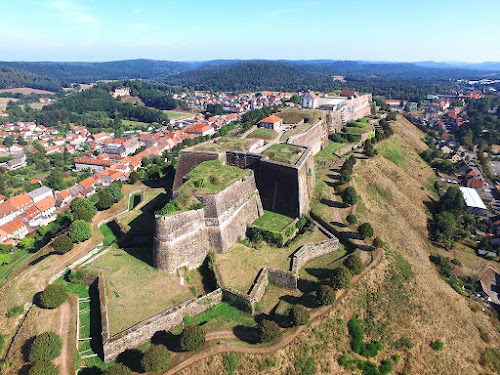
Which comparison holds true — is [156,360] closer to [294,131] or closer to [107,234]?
[107,234]

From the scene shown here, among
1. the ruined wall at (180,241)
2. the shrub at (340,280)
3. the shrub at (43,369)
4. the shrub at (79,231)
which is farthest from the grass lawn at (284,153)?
the shrub at (43,369)

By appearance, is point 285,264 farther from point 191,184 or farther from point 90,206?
point 90,206

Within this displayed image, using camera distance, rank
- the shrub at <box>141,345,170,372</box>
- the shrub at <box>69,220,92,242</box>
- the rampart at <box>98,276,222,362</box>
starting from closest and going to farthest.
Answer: the shrub at <box>141,345,170,372</box>
the rampart at <box>98,276,222,362</box>
the shrub at <box>69,220,92,242</box>

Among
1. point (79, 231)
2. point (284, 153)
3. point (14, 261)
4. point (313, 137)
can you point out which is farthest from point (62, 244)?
point (313, 137)

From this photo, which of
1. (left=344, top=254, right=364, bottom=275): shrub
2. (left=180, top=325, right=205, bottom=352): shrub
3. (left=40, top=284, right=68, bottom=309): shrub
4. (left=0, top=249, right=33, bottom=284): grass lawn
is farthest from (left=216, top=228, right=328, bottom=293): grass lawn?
(left=0, top=249, right=33, bottom=284): grass lawn

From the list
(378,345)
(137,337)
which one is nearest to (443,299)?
(378,345)

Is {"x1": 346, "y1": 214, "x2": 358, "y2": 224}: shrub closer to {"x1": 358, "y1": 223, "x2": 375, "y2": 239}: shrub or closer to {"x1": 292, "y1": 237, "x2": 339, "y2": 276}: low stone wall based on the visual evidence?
{"x1": 358, "y1": 223, "x2": 375, "y2": 239}: shrub
